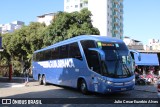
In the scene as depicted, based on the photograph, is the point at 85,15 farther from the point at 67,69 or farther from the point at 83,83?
the point at 83,83

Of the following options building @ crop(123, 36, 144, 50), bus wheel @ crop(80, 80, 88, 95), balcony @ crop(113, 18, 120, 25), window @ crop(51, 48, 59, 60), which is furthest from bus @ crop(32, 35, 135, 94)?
balcony @ crop(113, 18, 120, 25)

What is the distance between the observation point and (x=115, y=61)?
1603 cm

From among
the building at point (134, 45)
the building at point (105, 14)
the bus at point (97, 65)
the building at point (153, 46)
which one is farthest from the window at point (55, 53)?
the building at point (105, 14)

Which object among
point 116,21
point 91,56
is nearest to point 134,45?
point 116,21

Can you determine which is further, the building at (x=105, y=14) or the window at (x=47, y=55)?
the building at (x=105, y=14)

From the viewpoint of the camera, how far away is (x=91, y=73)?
54.4ft

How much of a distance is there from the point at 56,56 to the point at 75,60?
3904 millimetres

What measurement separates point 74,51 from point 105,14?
3044 inches

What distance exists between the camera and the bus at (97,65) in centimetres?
1569

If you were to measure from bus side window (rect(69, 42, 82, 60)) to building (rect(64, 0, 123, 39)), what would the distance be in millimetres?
73830

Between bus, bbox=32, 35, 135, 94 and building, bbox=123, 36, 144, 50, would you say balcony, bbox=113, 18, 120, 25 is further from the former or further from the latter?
bus, bbox=32, 35, 135, 94

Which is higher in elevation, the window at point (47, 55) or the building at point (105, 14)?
the building at point (105, 14)

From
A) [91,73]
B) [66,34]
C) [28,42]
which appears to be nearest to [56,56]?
[91,73]

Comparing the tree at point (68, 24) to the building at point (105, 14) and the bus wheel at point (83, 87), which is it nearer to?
the bus wheel at point (83, 87)
